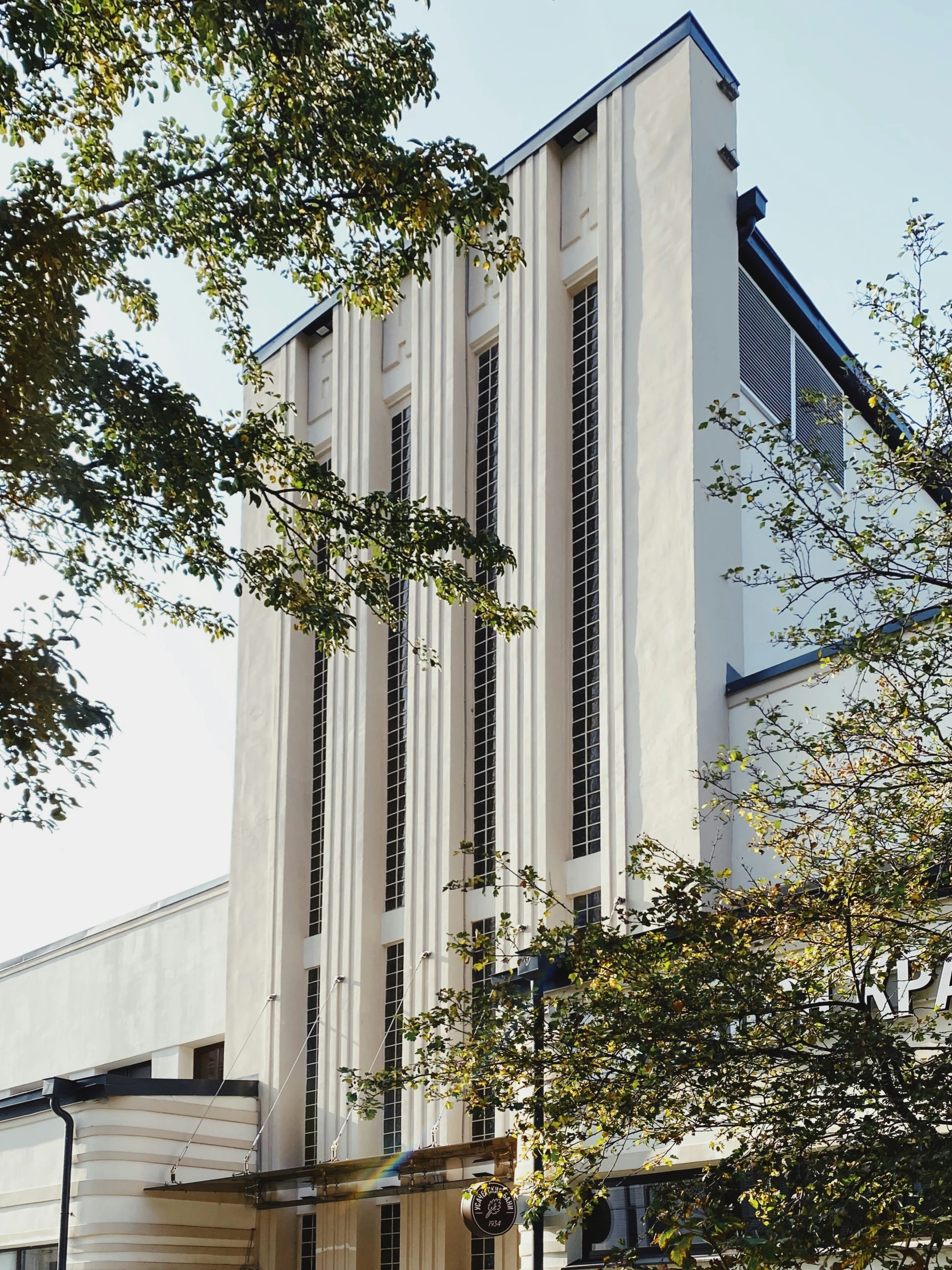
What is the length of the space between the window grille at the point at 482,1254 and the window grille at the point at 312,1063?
12.8ft

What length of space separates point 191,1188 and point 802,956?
17.3 m

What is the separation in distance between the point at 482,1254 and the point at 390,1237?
2406mm

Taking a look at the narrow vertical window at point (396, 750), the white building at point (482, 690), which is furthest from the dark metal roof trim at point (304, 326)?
the narrow vertical window at point (396, 750)

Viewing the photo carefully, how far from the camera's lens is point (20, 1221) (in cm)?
2647

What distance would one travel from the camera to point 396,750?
90.2 ft

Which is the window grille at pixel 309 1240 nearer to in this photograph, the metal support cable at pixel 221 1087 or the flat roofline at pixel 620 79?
the metal support cable at pixel 221 1087

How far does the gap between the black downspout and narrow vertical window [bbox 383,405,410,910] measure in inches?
248

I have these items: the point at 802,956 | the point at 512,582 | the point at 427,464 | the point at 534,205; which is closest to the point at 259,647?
the point at 427,464

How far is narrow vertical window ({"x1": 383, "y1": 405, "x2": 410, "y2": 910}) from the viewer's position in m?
27.0

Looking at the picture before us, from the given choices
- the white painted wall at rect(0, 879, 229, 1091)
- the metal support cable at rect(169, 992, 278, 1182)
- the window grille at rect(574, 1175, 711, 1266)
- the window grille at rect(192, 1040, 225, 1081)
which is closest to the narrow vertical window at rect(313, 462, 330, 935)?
the metal support cable at rect(169, 992, 278, 1182)

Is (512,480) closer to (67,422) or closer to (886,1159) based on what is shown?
(67,422)

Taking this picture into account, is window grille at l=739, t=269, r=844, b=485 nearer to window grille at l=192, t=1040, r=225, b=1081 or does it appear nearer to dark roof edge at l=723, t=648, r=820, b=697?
dark roof edge at l=723, t=648, r=820, b=697

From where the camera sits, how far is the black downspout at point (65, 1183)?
975 inches

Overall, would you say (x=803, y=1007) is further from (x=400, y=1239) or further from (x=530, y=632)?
(x=400, y=1239)
